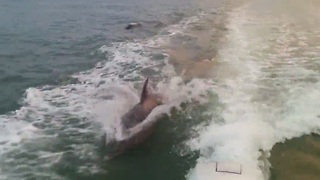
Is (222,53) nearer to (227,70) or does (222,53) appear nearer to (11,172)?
(227,70)

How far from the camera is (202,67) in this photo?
61.5 feet

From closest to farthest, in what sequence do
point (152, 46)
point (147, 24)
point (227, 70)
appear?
point (227, 70), point (152, 46), point (147, 24)

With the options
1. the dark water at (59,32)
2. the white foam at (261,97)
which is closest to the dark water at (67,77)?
the dark water at (59,32)

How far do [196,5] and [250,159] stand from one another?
22.3 meters

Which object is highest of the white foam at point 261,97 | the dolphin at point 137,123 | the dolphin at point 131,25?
the dolphin at point 131,25

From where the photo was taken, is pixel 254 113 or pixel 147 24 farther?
pixel 147 24

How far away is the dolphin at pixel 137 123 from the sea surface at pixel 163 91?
0.81 ft

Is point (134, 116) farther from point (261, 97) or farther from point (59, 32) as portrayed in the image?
point (59, 32)

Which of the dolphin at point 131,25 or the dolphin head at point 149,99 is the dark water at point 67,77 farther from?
the dolphin head at point 149,99

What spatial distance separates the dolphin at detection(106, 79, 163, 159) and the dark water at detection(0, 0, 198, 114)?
432cm

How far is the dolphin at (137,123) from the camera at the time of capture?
477 inches

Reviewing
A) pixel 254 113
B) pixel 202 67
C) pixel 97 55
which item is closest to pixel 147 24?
pixel 97 55

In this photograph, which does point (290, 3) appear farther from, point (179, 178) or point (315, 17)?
point (179, 178)

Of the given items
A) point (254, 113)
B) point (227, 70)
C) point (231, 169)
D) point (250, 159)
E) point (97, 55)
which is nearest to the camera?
point (231, 169)
